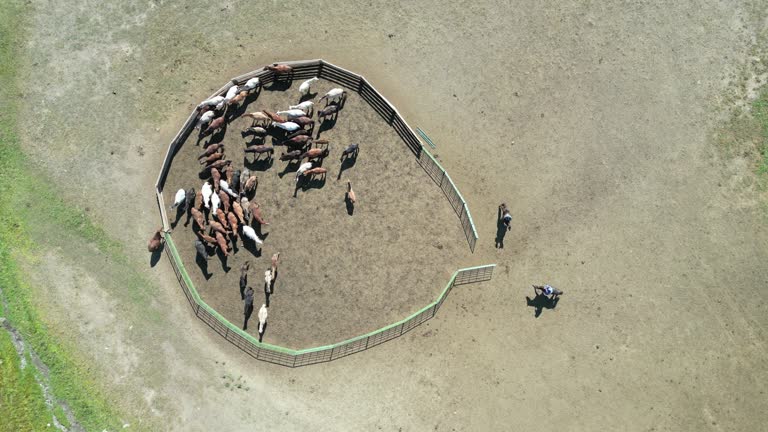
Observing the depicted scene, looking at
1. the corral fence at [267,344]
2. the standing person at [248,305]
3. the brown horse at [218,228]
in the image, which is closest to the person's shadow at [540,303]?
the corral fence at [267,344]

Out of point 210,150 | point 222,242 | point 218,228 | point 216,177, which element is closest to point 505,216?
point 222,242

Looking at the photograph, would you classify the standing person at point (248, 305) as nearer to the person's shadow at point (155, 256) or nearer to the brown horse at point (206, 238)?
the brown horse at point (206, 238)

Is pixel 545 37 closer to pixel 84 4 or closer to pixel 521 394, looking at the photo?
pixel 521 394

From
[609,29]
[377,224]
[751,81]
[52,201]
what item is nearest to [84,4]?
[52,201]

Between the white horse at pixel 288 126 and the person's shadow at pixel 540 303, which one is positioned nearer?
the white horse at pixel 288 126

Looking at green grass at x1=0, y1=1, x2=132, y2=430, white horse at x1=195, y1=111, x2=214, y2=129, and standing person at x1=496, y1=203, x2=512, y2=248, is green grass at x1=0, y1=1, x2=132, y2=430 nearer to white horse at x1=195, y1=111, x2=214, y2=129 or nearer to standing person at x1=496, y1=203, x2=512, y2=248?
white horse at x1=195, y1=111, x2=214, y2=129

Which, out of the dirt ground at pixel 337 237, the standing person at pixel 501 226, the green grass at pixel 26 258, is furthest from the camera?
the standing person at pixel 501 226

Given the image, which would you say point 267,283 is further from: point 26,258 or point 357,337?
point 26,258
